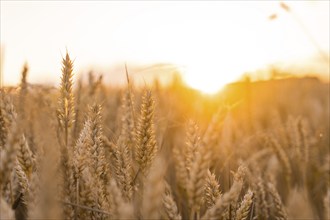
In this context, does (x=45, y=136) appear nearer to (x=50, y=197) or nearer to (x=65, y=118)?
(x=50, y=197)

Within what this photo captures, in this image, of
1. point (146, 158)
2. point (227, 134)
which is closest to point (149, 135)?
point (146, 158)

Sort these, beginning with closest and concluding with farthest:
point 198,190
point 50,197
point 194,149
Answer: point 50,197
point 198,190
point 194,149

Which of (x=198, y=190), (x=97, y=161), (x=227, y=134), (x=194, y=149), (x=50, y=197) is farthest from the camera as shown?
(x=227, y=134)

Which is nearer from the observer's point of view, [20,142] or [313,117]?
[20,142]

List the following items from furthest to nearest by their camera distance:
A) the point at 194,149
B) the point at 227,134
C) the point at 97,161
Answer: the point at 227,134
the point at 97,161
the point at 194,149

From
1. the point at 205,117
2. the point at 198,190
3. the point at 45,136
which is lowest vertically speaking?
the point at 198,190

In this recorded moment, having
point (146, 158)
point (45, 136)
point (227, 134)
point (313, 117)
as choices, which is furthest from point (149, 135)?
point (313, 117)

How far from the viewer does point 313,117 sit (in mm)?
4660

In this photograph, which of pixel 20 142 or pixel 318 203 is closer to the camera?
pixel 20 142

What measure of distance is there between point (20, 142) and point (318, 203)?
82.9 inches

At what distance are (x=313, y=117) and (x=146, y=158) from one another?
377 cm

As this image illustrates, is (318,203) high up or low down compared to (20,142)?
down

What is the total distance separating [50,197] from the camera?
2.40ft

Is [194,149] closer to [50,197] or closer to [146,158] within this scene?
[146,158]
